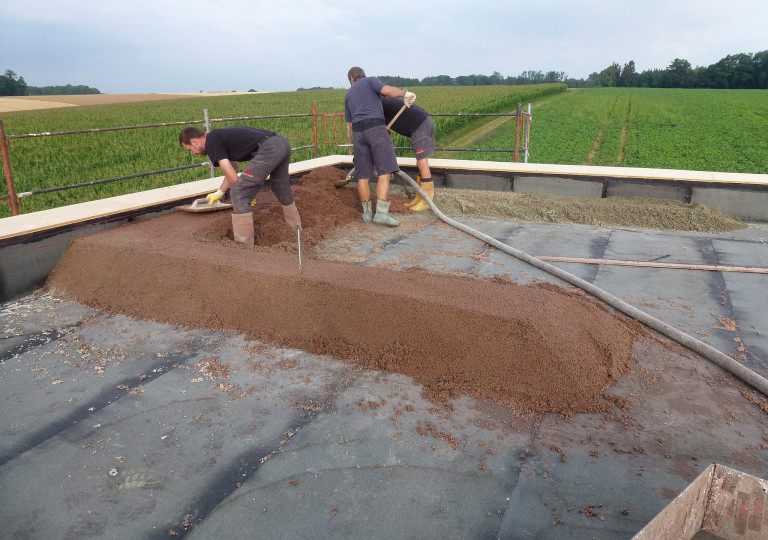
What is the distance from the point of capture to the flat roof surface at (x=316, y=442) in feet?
6.52

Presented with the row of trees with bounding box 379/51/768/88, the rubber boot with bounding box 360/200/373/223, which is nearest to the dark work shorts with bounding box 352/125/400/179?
the rubber boot with bounding box 360/200/373/223

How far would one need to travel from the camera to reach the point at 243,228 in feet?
16.0

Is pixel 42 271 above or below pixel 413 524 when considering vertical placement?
above

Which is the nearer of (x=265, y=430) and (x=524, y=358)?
(x=265, y=430)

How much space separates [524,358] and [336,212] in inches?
155

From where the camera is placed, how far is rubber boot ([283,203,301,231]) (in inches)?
214

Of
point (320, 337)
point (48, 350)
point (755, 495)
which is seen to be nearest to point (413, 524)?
point (755, 495)

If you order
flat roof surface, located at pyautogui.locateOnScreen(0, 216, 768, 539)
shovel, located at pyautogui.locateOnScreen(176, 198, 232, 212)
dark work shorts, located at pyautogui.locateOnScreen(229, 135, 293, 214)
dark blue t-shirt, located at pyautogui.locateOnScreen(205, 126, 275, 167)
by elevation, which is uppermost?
dark blue t-shirt, located at pyautogui.locateOnScreen(205, 126, 275, 167)

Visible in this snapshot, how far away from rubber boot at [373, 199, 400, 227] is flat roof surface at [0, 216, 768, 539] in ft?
9.64

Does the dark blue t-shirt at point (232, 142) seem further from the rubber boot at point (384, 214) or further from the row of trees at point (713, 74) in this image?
the row of trees at point (713, 74)

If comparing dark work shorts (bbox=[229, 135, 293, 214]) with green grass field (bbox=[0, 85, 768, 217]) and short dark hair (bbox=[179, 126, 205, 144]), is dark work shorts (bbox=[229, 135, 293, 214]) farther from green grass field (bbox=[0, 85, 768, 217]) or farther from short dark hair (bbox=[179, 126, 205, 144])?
green grass field (bbox=[0, 85, 768, 217])

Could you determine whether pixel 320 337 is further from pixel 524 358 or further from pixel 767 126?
pixel 767 126

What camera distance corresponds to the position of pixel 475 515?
199 centimetres

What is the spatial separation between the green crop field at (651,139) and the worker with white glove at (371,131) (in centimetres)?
855
